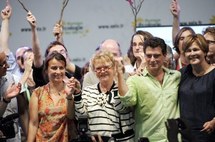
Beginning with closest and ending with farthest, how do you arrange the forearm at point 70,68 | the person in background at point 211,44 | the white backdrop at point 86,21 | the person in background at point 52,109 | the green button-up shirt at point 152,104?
the green button-up shirt at point 152,104 → the person in background at point 52,109 → the person in background at point 211,44 → the forearm at point 70,68 → the white backdrop at point 86,21

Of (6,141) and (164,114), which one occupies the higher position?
(164,114)

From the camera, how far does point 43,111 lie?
2738 mm

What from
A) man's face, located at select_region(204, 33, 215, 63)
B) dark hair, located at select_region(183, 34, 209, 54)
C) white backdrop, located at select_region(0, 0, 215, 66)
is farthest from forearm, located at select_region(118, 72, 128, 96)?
white backdrop, located at select_region(0, 0, 215, 66)

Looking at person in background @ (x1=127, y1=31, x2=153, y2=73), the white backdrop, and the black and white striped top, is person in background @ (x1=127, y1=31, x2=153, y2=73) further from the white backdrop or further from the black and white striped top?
the white backdrop

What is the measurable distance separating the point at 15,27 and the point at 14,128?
2.83 m

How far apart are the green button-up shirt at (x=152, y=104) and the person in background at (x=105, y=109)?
0.08 m

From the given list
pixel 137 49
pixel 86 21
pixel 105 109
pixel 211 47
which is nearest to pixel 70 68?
pixel 137 49

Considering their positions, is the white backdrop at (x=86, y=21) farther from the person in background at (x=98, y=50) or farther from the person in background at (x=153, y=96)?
the person in background at (x=153, y=96)

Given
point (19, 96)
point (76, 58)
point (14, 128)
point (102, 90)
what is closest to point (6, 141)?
point (14, 128)

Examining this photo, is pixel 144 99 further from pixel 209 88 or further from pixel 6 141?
pixel 6 141

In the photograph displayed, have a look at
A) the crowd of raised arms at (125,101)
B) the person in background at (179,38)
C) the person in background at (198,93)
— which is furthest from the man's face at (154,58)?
the person in background at (179,38)

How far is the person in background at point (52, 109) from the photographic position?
8.95 feet

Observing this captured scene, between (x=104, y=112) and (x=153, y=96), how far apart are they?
320 millimetres

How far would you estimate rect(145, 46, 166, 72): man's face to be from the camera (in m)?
2.62
